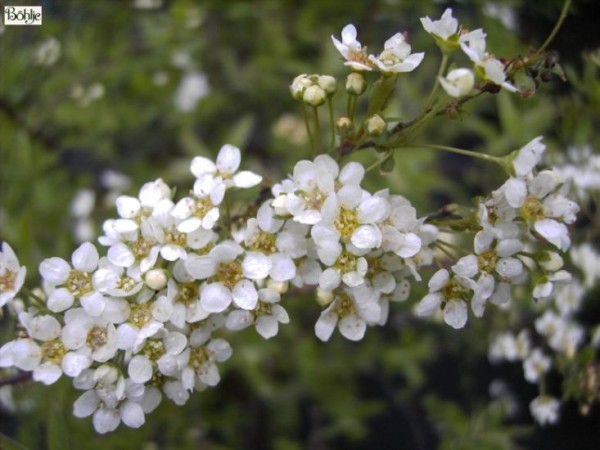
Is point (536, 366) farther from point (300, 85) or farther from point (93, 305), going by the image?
point (93, 305)

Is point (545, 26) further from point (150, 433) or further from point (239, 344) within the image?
point (150, 433)

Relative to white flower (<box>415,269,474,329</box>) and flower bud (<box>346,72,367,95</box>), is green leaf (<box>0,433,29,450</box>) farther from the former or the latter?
flower bud (<box>346,72,367,95</box>)

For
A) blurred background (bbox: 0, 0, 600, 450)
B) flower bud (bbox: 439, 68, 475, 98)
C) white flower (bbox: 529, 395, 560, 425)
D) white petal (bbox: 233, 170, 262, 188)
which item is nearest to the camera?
flower bud (bbox: 439, 68, 475, 98)

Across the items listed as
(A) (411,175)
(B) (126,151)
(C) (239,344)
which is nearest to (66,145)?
(B) (126,151)

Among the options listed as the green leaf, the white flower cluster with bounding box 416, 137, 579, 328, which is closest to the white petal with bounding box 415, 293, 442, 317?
the white flower cluster with bounding box 416, 137, 579, 328

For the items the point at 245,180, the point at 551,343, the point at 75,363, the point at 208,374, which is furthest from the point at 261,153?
the point at 75,363
